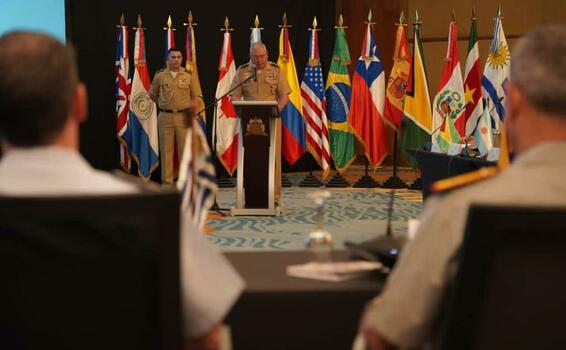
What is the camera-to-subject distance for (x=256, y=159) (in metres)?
7.35

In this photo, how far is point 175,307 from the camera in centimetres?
138

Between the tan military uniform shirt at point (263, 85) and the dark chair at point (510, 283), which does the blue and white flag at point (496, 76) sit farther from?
the dark chair at point (510, 283)

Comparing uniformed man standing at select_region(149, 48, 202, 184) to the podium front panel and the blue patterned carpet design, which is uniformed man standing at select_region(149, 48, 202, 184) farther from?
the podium front panel

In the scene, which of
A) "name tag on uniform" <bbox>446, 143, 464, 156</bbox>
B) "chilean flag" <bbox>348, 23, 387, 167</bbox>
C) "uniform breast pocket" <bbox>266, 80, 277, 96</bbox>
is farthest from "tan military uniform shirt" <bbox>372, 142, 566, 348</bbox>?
"chilean flag" <bbox>348, 23, 387, 167</bbox>

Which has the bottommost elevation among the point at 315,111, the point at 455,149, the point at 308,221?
the point at 308,221

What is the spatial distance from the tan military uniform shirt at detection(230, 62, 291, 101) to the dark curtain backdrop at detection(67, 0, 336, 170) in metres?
2.65

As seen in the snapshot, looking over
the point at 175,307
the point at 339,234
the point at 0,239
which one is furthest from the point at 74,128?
the point at 339,234

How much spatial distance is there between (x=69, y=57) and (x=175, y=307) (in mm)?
500

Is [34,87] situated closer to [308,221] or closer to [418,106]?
[308,221]

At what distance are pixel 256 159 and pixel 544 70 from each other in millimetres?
5989

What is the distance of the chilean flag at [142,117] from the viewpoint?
31.6ft

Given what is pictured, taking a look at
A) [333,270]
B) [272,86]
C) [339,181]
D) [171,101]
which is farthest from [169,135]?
[333,270]

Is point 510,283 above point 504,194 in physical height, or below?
below

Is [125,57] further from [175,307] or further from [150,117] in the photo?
[175,307]
